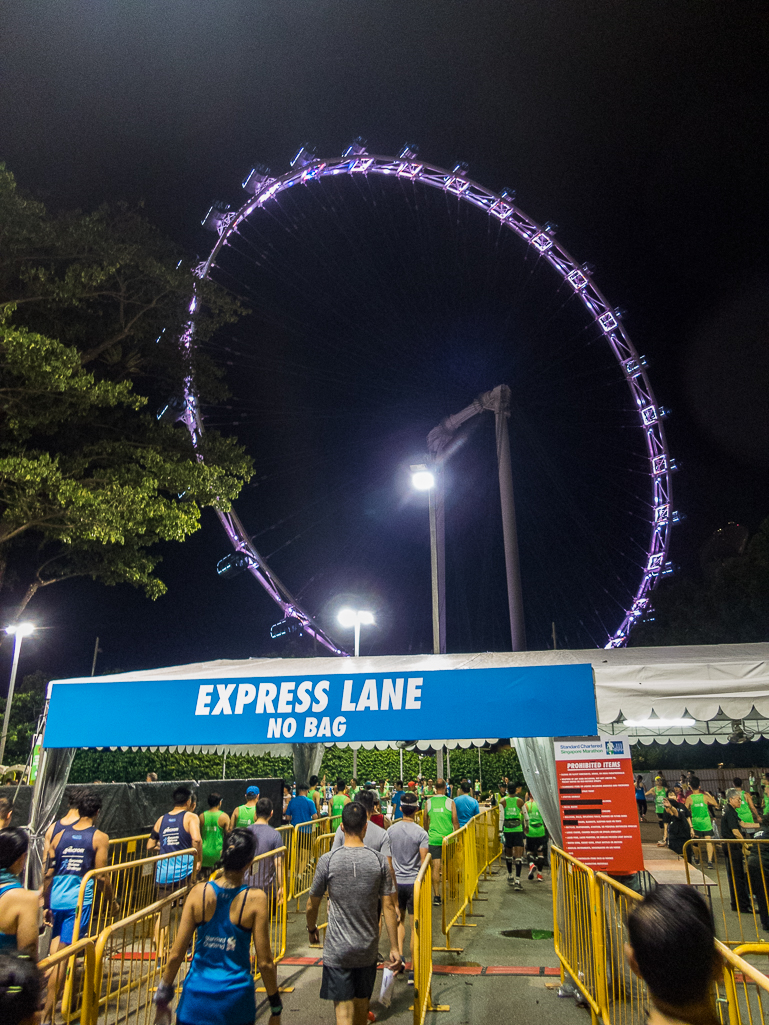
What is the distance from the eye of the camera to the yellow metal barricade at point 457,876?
375 inches

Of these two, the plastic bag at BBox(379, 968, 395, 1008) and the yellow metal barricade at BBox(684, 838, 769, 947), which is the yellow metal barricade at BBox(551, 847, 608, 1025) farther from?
the yellow metal barricade at BBox(684, 838, 769, 947)

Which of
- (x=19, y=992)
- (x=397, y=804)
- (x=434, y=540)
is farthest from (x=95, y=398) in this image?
(x=19, y=992)

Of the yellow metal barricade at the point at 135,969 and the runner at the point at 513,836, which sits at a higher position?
the runner at the point at 513,836

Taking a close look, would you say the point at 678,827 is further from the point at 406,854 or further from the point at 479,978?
the point at 406,854

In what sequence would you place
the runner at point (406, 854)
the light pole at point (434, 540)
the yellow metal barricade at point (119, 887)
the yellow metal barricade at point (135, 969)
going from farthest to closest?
the light pole at point (434, 540) < the runner at point (406, 854) < the yellow metal barricade at point (119, 887) < the yellow metal barricade at point (135, 969)

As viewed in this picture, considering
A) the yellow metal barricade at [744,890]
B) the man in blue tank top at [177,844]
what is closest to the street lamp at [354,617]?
the yellow metal barricade at [744,890]

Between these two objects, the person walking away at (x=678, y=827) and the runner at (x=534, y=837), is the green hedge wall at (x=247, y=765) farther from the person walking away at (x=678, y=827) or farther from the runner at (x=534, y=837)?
the person walking away at (x=678, y=827)

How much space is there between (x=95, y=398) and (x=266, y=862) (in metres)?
8.47

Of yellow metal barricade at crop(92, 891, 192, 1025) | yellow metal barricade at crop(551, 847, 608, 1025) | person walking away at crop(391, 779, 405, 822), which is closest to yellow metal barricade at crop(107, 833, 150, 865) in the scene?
yellow metal barricade at crop(92, 891, 192, 1025)

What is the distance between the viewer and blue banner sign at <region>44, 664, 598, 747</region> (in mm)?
7449

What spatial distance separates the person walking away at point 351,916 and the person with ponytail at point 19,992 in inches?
119

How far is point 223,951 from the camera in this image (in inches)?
149

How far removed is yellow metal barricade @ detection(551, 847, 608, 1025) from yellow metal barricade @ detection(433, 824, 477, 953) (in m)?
1.70

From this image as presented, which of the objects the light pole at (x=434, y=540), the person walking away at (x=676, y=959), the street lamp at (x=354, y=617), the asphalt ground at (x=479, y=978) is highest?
the street lamp at (x=354, y=617)
